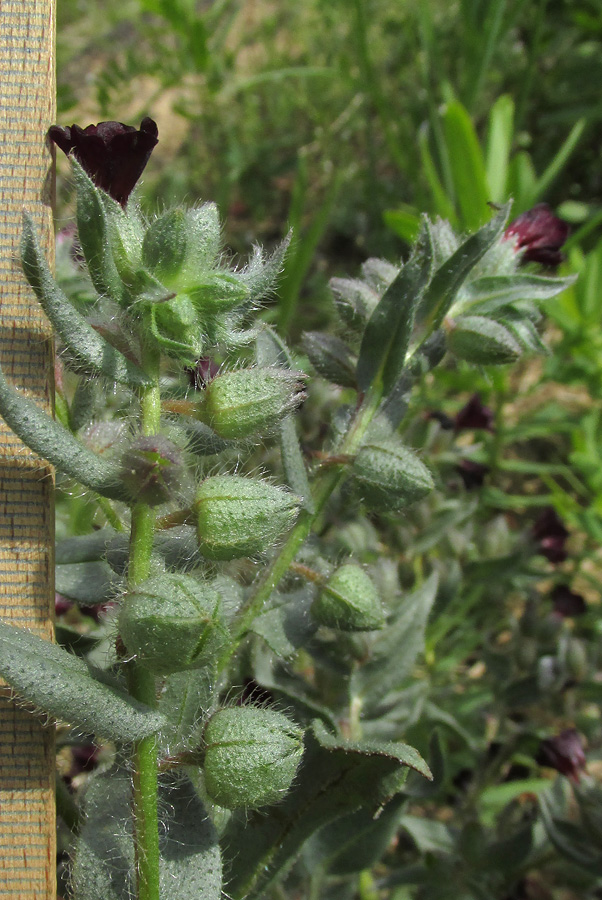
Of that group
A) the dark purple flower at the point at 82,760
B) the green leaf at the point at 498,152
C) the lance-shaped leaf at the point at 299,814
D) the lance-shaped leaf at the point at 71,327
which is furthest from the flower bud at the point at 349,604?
the green leaf at the point at 498,152

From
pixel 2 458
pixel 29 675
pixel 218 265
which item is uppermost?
pixel 218 265

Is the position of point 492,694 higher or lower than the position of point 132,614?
lower

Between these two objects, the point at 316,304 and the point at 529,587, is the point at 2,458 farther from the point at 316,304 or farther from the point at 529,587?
the point at 316,304

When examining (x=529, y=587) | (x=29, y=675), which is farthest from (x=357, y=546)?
(x=29, y=675)

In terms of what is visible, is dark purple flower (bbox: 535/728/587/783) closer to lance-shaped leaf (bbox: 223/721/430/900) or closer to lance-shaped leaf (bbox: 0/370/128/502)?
lance-shaped leaf (bbox: 223/721/430/900)

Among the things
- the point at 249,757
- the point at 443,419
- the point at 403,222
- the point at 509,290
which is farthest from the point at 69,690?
the point at 403,222

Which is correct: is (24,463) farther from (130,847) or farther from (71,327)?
(130,847)
